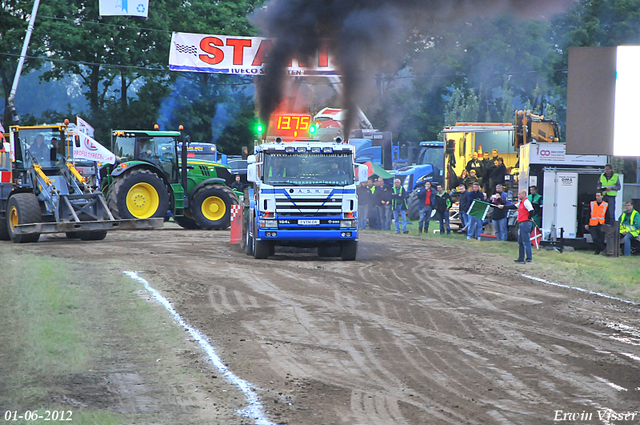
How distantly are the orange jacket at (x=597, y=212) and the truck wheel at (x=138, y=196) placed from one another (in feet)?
39.1

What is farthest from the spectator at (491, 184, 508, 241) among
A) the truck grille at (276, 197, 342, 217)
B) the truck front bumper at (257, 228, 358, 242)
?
the truck grille at (276, 197, 342, 217)

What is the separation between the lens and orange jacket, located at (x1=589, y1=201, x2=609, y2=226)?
64.4 ft

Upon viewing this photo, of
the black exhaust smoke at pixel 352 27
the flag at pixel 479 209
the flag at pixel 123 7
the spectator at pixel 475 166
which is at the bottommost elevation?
the flag at pixel 479 209

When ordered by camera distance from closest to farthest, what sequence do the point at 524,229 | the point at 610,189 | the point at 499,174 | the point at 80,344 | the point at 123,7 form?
the point at 80,344, the point at 524,229, the point at 610,189, the point at 499,174, the point at 123,7

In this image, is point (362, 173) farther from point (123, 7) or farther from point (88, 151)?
point (123, 7)

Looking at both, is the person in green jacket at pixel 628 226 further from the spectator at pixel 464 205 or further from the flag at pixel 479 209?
the spectator at pixel 464 205

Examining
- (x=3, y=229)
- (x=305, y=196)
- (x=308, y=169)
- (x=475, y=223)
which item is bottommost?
(x=3, y=229)

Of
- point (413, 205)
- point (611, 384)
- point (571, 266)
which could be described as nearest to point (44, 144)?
point (571, 266)

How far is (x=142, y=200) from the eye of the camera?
75.2ft

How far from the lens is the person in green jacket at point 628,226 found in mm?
19234

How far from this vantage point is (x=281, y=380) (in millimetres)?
7203

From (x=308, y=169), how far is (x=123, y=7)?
1606 centimetres

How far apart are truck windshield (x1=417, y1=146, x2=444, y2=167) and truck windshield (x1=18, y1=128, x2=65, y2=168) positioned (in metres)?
18.9

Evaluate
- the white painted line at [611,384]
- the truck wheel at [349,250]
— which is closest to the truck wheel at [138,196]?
the truck wheel at [349,250]
